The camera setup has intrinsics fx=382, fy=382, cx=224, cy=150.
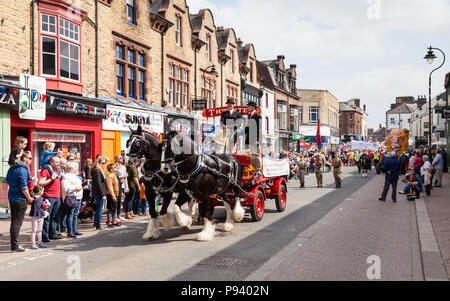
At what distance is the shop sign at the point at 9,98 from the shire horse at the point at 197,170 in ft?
22.9

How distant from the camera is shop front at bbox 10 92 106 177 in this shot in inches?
520

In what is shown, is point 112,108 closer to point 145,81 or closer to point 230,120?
point 145,81

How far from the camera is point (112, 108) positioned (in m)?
17.1

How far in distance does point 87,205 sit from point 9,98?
14.7 ft

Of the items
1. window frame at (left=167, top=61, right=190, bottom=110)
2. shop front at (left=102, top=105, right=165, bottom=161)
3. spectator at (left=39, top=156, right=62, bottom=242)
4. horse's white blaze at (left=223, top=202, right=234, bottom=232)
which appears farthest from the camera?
window frame at (left=167, top=61, right=190, bottom=110)

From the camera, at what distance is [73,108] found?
577 inches

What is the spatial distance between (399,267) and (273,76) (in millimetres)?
40519

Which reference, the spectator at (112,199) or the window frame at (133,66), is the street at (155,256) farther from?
the window frame at (133,66)

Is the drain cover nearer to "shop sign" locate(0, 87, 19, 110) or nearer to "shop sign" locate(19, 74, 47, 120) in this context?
"shop sign" locate(0, 87, 19, 110)

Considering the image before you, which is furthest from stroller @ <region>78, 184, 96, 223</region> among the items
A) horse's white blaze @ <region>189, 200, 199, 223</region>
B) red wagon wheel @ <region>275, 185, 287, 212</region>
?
red wagon wheel @ <region>275, 185, 287, 212</region>

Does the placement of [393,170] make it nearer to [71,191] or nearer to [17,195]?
[71,191]

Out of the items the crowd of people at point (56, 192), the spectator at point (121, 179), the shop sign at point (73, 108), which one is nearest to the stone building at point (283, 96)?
the shop sign at point (73, 108)

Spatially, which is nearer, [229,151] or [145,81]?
[229,151]
